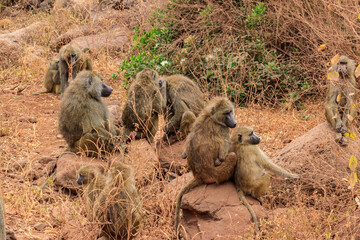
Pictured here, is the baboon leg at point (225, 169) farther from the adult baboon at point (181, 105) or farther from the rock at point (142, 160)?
the adult baboon at point (181, 105)

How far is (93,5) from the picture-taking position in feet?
47.2

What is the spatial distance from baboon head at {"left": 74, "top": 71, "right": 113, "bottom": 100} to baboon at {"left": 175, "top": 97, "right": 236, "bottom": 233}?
1.95 metres

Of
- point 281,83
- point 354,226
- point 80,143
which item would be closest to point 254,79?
point 281,83

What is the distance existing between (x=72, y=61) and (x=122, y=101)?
138 centimetres

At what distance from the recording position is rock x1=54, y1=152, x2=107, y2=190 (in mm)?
6148

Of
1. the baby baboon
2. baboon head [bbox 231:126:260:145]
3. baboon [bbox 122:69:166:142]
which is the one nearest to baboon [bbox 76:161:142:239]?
baboon head [bbox 231:126:260:145]

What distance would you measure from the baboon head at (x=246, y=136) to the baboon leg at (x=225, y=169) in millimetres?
190

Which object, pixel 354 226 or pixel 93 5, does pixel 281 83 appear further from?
pixel 93 5

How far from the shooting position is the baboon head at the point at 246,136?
194 inches

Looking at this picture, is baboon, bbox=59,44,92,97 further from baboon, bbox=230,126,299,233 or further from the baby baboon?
baboon, bbox=230,126,299,233

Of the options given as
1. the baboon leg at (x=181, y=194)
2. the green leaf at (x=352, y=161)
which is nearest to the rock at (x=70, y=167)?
the baboon leg at (x=181, y=194)

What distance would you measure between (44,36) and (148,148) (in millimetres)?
8091

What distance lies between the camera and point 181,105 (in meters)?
6.88

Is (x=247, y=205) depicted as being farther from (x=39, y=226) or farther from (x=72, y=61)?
(x=72, y=61)
